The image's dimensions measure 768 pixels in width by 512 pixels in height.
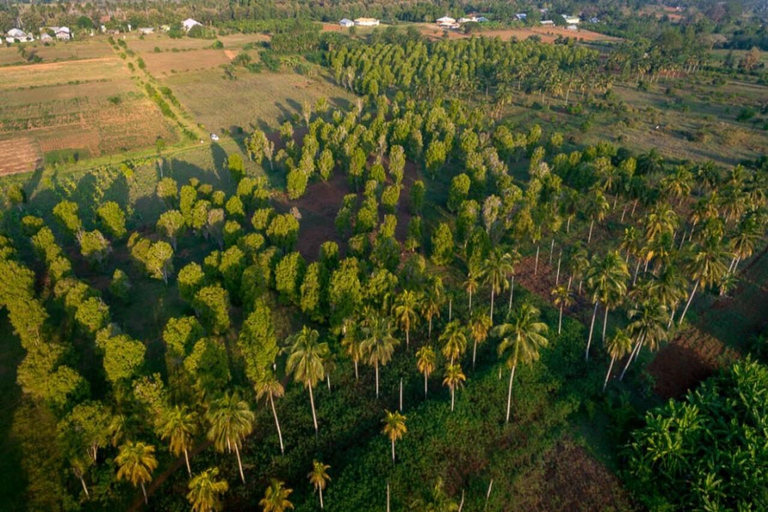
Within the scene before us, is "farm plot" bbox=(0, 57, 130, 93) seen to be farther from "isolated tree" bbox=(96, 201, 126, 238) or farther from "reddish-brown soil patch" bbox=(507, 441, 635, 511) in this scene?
"reddish-brown soil patch" bbox=(507, 441, 635, 511)

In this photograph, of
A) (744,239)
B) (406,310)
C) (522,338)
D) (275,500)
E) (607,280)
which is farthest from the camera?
(744,239)

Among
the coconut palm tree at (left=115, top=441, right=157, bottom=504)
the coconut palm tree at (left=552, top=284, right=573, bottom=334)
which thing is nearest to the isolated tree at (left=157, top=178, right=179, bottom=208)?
the coconut palm tree at (left=115, top=441, right=157, bottom=504)

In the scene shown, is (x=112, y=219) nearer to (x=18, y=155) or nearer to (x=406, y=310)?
(x=406, y=310)

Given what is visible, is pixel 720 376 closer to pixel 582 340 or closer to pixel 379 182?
pixel 582 340

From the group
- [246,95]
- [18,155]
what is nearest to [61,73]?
[246,95]

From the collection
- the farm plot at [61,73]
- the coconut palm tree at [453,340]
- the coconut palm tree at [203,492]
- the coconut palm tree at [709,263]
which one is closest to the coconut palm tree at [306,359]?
the coconut palm tree at [203,492]

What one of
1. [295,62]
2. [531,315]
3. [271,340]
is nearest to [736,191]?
[531,315]

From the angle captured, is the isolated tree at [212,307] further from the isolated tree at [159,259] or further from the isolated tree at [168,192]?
the isolated tree at [168,192]
